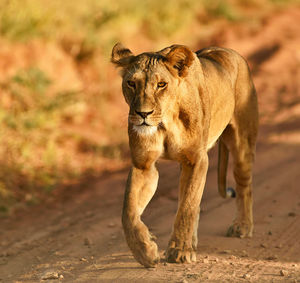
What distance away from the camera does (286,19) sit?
16.1 m

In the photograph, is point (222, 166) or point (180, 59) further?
point (222, 166)

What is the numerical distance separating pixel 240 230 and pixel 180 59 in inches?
72.9

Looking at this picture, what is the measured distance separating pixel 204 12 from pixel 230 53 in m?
10.6

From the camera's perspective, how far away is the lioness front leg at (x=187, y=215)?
177 inches

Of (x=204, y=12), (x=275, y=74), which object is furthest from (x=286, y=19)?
(x=275, y=74)

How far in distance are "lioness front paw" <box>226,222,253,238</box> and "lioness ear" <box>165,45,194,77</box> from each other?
1.72 metres

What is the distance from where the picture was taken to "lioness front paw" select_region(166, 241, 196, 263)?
14.8ft

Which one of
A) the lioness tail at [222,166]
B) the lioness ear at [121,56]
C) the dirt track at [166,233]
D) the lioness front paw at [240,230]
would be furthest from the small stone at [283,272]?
the lioness ear at [121,56]

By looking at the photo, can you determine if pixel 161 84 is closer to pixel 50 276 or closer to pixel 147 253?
pixel 147 253

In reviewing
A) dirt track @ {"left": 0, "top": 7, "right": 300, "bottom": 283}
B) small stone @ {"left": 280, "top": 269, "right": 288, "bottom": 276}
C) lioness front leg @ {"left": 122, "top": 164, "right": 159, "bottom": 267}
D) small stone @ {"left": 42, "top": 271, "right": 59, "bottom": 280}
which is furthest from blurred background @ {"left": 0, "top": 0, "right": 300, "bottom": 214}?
small stone @ {"left": 280, "top": 269, "right": 288, "bottom": 276}

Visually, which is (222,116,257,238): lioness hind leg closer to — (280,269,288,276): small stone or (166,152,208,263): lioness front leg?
(166,152,208,263): lioness front leg

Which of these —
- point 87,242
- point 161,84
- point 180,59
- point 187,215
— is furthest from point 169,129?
point 87,242

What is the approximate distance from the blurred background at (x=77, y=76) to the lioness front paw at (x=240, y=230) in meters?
2.77

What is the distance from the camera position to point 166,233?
18.5 ft
